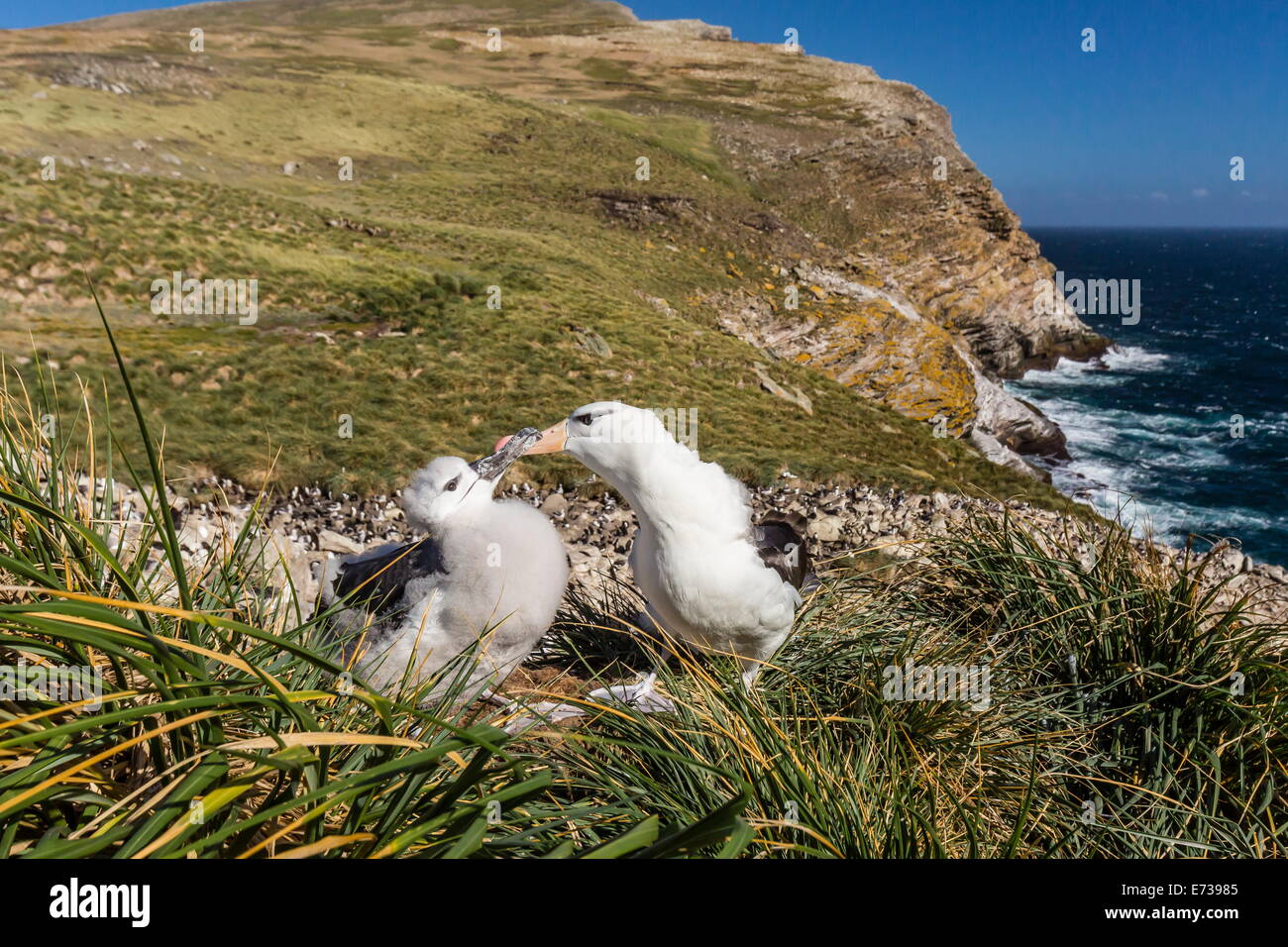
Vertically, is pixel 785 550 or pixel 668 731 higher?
pixel 785 550

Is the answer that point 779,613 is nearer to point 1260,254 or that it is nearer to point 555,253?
point 555,253

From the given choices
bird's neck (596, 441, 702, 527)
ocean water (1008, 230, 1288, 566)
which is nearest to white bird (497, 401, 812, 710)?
bird's neck (596, 441, 702, 527)

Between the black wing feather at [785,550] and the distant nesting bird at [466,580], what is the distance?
3.62 feet

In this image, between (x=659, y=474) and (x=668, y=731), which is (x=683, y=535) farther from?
(x=668, y=731)

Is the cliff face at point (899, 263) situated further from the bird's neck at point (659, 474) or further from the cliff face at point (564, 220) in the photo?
the bird's neck at point (659, 474)

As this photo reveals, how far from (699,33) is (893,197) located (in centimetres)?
7604

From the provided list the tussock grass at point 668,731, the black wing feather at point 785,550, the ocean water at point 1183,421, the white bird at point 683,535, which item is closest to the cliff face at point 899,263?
the ocean water at point 1183,421

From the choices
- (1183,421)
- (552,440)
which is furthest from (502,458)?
(1183,421)

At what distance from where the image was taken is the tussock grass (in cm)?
182

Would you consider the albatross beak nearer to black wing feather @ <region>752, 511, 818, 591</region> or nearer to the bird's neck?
the bird's neck

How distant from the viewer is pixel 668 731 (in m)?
3.02

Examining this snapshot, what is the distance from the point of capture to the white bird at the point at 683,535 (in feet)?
11.6

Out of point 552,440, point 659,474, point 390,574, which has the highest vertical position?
point 552,440

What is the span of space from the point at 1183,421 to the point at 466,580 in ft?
143
